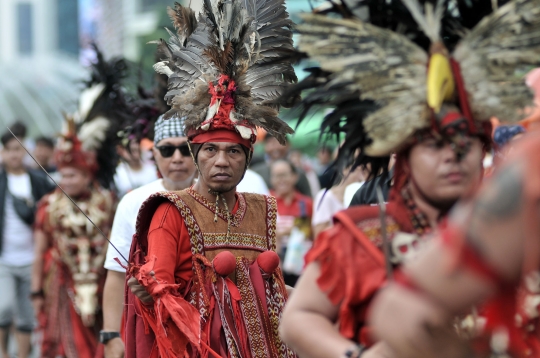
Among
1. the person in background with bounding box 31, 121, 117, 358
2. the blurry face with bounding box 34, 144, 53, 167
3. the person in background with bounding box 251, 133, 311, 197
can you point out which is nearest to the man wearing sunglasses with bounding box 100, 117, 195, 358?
the person in background with bounding box 31, 121, 117, 358

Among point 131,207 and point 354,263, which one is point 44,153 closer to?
point 131,207

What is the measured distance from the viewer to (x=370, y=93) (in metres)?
3.20

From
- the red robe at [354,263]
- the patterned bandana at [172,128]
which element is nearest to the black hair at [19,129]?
the patterned bandana at [172,128]

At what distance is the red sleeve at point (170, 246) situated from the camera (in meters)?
4.73

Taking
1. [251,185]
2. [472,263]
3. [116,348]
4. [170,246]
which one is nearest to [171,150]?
[251,185]

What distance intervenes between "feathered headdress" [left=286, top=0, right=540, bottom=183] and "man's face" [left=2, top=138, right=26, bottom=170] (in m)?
7.63

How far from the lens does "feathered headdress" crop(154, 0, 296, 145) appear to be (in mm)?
5188

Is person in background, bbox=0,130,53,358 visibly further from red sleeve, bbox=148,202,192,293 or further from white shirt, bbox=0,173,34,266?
red sleeve, bbox=148,202,192,293

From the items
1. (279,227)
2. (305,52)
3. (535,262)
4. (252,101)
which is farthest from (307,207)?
(535,262)

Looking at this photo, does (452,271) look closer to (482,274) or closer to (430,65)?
(482,274)

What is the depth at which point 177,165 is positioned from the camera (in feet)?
21.2

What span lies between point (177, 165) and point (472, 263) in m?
4.57

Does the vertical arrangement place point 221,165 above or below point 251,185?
above

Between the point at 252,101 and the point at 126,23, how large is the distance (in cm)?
8770
